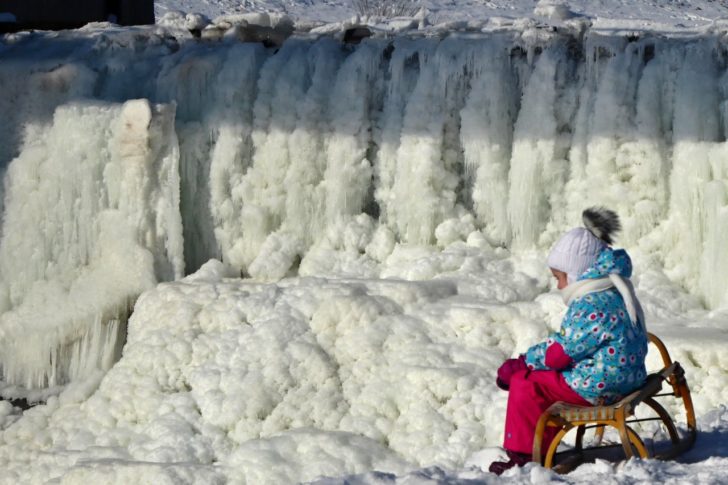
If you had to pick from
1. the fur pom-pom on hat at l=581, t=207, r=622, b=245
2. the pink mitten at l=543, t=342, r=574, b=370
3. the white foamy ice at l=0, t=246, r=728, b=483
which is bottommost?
the white foamy ice at l=0, t=246, r=728, b=483

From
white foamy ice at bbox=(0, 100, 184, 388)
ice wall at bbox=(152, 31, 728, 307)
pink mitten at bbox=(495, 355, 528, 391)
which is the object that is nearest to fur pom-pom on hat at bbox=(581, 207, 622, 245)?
pink mitten at bbox=(495, 355, 528, 391)

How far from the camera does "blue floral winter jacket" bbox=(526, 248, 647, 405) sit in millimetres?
4637

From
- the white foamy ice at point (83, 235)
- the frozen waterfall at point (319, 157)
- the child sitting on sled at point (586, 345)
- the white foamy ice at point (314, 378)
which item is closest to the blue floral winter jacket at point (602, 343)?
the child sitting on sled at point (586, 345)

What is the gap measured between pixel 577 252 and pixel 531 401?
0.62 m

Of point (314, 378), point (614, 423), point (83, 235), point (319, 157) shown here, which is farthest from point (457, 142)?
point (614, 423)

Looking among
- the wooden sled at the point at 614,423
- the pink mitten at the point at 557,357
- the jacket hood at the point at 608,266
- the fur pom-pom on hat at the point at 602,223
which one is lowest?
the wooden sled at the point at 614,423

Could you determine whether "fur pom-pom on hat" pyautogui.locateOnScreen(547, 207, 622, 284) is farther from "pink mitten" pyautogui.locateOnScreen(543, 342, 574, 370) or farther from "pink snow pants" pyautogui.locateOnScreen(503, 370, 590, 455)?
"pink snow pants" pyautogui.locateOnScreen(503, 370, 590, 455)

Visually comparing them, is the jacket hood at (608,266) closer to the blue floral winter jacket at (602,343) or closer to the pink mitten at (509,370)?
the blue floral winter jacket at (602,343)

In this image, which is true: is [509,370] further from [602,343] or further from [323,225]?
[323,225]

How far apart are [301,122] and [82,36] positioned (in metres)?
2.50

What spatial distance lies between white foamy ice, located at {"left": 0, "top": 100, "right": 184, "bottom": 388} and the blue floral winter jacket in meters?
4.44

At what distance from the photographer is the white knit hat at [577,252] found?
477 cm

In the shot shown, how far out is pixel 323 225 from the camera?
28.8ft

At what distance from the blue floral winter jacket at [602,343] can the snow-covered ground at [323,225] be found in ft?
6.26
